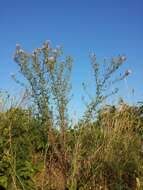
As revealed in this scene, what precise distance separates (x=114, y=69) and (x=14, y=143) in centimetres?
199

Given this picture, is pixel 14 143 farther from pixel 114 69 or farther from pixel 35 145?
pixel 114 69

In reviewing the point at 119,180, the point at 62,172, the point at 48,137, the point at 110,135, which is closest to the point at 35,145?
the point at 48,137

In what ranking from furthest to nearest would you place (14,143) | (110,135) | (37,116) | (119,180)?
(37,116)
(110,135)
(14,143)
(119,180)

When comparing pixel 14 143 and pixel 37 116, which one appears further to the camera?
pixel 37 116

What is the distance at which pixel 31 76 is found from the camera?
729cm

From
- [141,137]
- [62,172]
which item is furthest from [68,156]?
[141,137]

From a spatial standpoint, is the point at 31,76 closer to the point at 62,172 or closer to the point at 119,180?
the point at 62,172

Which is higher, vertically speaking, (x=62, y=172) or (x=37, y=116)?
(x=37, y=116)

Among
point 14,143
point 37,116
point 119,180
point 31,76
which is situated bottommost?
point 119,180

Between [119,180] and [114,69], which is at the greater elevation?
[114,69]

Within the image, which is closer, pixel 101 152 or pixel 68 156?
pixel 101 152

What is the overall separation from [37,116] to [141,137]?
1629 mm

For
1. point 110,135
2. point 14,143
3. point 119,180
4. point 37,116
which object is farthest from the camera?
point 37,116

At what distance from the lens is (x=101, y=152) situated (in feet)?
21.3
